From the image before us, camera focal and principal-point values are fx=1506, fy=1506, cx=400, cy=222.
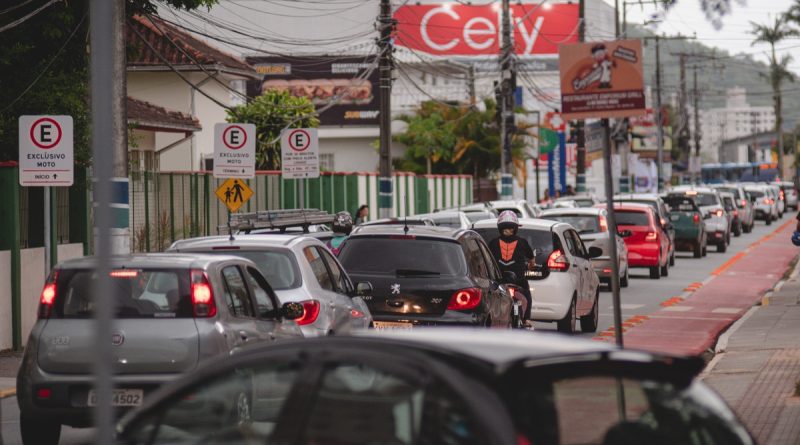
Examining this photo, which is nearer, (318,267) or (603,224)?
(318,267)

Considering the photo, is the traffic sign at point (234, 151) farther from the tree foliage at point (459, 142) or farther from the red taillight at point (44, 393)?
the tree foliage at point (459, 142)

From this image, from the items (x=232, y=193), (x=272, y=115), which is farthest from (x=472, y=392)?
(x=272, y=115)

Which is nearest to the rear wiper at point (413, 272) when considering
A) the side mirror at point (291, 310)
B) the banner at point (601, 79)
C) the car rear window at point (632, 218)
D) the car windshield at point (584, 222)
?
the side mirror at point (291, 310)

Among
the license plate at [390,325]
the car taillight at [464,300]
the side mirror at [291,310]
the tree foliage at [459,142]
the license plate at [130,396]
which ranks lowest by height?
the license plate at [130,396]

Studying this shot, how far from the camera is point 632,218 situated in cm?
3400

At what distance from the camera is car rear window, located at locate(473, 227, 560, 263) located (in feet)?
68.9

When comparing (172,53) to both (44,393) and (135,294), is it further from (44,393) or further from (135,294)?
(44,393)

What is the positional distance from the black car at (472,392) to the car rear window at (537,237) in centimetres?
1527

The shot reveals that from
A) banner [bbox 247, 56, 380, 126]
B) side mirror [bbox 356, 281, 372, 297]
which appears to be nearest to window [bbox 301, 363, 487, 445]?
side mirror [bbox 356, 281, 372, 297]

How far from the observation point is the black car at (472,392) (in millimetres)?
4938

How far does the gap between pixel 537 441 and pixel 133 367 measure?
6.08 meters

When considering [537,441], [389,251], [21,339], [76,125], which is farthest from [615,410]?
[76,125]

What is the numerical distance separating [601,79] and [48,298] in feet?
15.2

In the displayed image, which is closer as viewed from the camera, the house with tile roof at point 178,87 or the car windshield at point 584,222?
the car windshield at point 584,222
